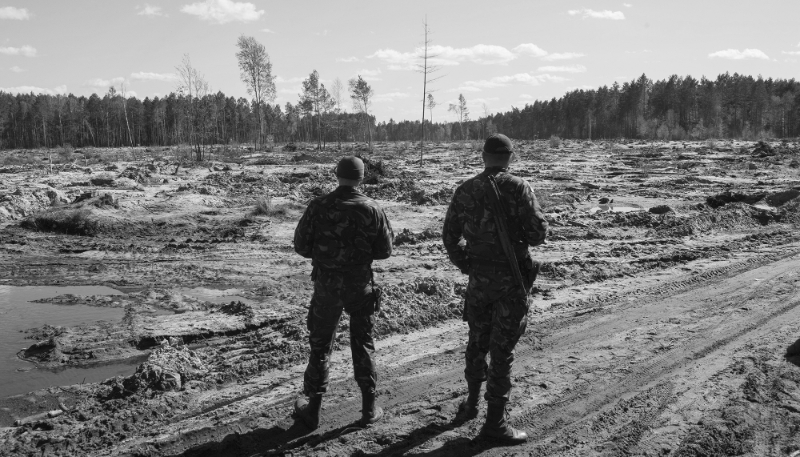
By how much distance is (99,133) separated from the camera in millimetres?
82188

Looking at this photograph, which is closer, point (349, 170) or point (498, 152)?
point (498, 152)

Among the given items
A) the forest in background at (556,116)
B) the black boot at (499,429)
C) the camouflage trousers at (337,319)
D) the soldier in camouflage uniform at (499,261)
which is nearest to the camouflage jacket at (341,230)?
the camouflage trousers at (337,319)

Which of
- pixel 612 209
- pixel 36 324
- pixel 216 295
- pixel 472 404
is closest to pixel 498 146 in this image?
pixel 472 404

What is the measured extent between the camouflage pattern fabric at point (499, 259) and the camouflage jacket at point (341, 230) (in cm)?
64

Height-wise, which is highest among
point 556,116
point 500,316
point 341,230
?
point 556,116

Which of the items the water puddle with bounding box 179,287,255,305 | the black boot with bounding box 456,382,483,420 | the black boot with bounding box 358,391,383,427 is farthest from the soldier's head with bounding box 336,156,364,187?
the water puddle with bounding box 179,287,255,305

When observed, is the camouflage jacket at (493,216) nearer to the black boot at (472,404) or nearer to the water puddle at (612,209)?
the black boot at (472,404)

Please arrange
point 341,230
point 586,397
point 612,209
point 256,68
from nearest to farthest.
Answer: point 341,230, point 586,397, point 612,209, point 256,68

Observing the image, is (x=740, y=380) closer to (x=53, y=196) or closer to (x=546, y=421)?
(x=546, y=421)

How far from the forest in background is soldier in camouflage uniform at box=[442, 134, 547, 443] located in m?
62.7

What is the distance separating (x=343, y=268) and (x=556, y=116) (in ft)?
302

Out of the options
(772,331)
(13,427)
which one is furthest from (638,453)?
(13,427)

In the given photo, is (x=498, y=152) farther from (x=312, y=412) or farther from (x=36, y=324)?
(x=36, y=324)

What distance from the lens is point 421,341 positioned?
5.83 meters
